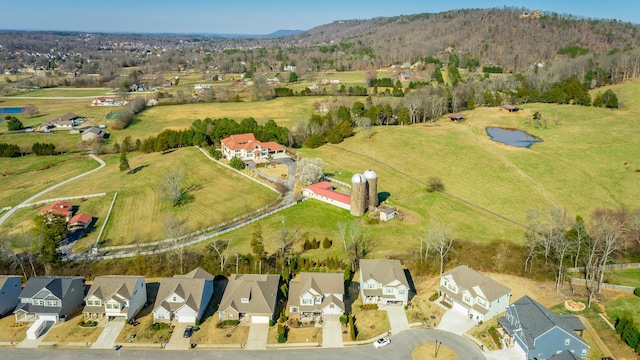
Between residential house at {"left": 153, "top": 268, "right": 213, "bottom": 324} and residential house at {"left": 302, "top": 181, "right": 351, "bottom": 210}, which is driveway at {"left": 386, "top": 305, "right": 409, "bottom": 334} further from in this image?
residential house at {"left": 302, "top": 181, "right": 351, "bottom": 210}

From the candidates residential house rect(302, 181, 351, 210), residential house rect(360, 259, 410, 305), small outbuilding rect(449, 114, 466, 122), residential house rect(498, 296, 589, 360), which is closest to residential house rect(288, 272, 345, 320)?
residential house rect(360, 259, 410, 305)

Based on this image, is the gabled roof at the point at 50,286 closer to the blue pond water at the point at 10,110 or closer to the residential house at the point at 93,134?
the residential house at the point at 93,134

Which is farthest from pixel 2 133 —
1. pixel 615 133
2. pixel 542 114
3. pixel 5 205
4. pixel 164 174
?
pixel 615 133

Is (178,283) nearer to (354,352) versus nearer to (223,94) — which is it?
(354,352)

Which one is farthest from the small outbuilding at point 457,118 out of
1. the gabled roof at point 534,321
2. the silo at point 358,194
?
the gabled roof at point 534,321

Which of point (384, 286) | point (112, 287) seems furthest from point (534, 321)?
point (112, 287)

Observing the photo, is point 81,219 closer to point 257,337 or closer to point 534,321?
point 257,337
